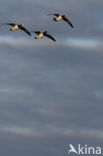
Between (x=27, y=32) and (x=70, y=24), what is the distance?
14338 mm

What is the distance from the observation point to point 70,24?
454 feet

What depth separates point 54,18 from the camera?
451 feet

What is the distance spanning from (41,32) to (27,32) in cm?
603

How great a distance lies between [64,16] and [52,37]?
8.40 m

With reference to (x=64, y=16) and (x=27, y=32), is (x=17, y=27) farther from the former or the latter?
(x=64, y=16)

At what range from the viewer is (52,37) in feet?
474

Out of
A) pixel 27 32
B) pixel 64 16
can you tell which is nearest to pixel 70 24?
pixel 64 16

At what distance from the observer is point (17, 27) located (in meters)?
140

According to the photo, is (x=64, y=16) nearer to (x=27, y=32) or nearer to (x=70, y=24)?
(x=70, y=24)

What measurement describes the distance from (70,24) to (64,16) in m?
5.05

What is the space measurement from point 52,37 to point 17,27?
12.8m

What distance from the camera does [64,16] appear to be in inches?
5581

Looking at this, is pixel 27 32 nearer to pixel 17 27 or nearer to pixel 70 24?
pixel 17 27
